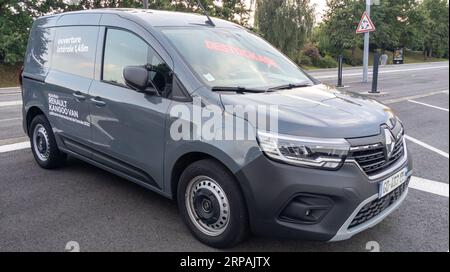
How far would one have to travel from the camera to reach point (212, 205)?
309 centimetres

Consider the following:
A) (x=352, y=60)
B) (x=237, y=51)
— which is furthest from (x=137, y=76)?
(x=352, y=60)

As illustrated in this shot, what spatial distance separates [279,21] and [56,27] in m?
27.8

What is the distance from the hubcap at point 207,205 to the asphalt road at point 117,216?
176 millimetres

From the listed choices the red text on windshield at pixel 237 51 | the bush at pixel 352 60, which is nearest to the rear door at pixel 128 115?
the red text on windshield at pixel 237 51

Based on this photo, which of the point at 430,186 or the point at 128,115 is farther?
the point at 430,186

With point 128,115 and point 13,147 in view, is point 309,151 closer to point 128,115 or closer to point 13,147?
point 128,115

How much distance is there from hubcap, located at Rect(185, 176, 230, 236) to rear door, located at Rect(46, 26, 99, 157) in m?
1.53

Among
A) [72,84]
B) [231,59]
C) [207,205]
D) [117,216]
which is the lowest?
[117,216]

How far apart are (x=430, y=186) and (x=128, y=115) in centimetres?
337

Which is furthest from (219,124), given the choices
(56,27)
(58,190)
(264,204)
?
(56,27)

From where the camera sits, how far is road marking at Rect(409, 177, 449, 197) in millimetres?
4318
